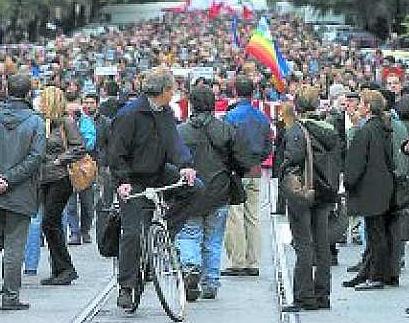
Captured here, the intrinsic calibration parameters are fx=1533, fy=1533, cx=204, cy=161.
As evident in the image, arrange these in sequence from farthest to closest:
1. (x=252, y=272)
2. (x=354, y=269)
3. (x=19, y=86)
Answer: (x=354, y=269) → (x=252, y=272) → (x=19, y=86)

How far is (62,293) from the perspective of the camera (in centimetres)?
1395

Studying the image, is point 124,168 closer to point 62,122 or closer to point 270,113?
point 62,122

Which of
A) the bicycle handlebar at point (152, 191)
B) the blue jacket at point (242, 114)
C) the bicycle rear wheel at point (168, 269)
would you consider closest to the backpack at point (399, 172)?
the blue jacket at point (242, 114)

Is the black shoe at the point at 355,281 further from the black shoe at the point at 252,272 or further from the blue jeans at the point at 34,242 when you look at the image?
the blue jeans at the point at 34,242

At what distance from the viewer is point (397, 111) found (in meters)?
14.6

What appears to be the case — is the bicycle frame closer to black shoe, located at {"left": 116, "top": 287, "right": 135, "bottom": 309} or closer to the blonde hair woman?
black shoe, located at {"left": 116, "top": 287, "right": 135, "bottom": 309}

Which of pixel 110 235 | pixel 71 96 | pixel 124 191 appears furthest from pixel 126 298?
pixel 71 96

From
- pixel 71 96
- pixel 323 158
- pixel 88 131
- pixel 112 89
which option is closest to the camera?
pixel 323 158

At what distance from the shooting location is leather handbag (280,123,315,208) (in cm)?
1228

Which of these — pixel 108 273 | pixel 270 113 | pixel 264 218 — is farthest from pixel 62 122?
pixel 270 113

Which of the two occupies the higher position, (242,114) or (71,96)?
(242,114)

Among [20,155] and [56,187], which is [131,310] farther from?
[56,187]

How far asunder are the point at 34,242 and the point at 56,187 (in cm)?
73

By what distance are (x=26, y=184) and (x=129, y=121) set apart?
107cm
